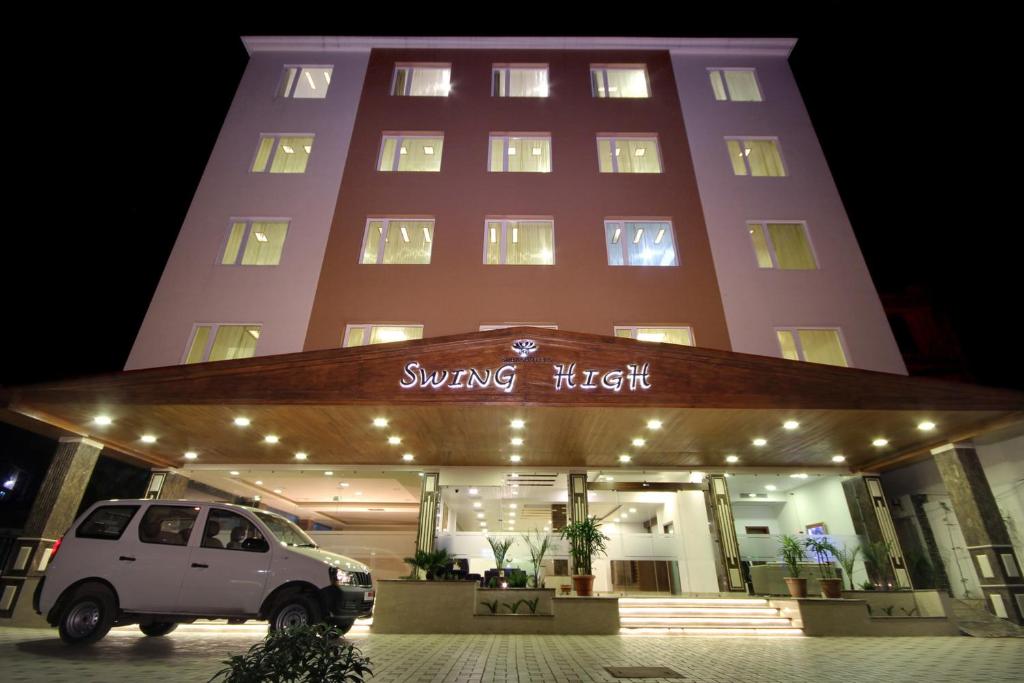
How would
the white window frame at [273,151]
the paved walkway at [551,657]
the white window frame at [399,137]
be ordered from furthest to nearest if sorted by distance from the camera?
the white window frame at [399,137]
the white window frame at [273,151]
the paved walkway at [551,657]

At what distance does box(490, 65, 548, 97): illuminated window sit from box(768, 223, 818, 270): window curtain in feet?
A: 29.3

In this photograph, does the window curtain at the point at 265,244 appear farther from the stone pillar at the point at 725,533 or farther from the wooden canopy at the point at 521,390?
the stone pillar at the point at 725,533

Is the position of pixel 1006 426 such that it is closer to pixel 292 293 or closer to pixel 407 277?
pixel 407 277

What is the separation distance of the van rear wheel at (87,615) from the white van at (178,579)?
0.04 ft

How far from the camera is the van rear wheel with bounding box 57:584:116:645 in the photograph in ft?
24.5

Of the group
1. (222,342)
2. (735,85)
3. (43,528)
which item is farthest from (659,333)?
(43,528)

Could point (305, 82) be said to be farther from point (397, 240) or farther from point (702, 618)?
point (702, 618)

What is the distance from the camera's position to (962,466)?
11.1 metres

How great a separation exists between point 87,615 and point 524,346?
8.02m

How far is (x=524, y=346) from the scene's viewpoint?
9.67 metres

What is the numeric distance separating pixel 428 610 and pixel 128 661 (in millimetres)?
5362

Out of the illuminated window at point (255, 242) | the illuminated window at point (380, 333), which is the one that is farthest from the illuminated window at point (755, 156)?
the illuminated window at point (255, 242)

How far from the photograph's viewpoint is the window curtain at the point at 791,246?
14.4m

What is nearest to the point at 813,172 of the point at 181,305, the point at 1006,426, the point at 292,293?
the point at 1006,426
